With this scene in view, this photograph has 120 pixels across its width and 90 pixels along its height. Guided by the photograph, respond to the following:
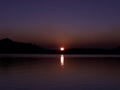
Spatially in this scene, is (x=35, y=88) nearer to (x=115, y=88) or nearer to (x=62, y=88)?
(x=62, y=88)

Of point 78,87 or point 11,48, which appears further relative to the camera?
point 11,48

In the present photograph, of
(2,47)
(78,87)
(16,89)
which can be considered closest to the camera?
(16,89)

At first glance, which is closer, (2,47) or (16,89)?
(16,89)

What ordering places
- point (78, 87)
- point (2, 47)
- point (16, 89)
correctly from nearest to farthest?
point (16, 89), point (78, 87), point (2, 47)

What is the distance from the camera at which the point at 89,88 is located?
23.6m

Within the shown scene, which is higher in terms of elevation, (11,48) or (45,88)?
(11,48)

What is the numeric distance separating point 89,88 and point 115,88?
7.31 ft

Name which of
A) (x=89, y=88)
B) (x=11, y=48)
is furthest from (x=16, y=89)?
(x=11, y=48)

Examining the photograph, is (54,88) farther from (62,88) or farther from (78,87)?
(78,87)

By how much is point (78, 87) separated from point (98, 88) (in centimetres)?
179

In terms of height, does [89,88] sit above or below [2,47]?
below

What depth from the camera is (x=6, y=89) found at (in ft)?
76.4

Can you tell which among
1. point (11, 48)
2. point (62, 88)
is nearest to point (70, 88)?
point (62, 88)

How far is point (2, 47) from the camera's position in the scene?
19700cm
